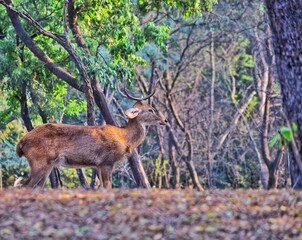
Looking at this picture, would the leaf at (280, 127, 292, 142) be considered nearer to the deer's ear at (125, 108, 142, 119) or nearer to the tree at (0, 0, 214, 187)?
the deer's ear at (125, 108, 142, 119)

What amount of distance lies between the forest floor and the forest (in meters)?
0.02

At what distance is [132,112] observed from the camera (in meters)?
16.8

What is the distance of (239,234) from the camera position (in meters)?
8.45

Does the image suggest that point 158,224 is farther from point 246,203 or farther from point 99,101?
point 99,101

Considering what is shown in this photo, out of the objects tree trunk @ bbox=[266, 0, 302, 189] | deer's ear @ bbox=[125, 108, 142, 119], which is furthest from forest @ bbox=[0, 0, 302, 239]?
deer's ear @ bbox=[125, 108, 142, 119]

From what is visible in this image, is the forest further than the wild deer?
No

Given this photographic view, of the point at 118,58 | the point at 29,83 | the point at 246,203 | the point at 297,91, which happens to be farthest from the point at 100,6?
the point at 246,203

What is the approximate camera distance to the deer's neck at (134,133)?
53.2ft

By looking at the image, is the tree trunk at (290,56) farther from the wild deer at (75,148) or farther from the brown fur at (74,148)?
the brown fur at (74,148)

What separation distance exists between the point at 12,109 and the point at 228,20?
29.3 feet

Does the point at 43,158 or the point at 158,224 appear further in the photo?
the point at 43,158

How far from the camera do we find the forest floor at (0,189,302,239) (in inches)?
334

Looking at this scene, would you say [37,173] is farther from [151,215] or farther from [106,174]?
[151,215]

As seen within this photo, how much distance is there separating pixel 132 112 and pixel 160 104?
15.9 meters
